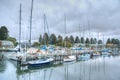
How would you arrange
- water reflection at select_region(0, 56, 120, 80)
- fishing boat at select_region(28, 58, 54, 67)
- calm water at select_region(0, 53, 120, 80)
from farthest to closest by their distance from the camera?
fishing boat at select_region(28, 58, 54, 67) < water reflection at select_region(0, 56, 120, 80) < calm water at select_region(0, 53, 120, 80)

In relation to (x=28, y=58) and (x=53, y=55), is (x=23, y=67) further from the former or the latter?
(x=53, y=55)

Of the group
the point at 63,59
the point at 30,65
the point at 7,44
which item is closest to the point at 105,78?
the point at 30,65

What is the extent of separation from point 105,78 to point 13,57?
2741 centimetres

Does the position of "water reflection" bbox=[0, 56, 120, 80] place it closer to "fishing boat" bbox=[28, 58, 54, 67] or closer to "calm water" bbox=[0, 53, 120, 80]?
"calm water" bbox=[0, 53, 120, 80]

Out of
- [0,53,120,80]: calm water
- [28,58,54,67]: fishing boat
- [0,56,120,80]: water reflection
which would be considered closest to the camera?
[0,53,120,80]: calm water

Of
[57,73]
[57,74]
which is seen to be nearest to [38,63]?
[57,73]

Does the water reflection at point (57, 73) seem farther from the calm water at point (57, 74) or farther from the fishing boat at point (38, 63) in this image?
the fishing boat at point (38, 63)

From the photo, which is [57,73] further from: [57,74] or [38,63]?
[38,63]

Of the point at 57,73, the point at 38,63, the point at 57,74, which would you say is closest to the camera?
the point at 57,74

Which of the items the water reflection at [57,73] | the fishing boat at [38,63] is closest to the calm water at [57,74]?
the water reflection at [57,73]

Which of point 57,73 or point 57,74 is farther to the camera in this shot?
point 57,73

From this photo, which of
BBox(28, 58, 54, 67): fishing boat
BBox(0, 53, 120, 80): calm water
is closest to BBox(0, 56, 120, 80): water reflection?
BBox(0, 53, 120, 80): calm water

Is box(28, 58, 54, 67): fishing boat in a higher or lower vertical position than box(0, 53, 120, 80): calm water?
higher

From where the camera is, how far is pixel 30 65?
3080 cm
